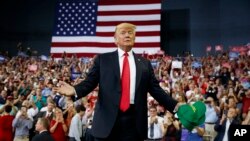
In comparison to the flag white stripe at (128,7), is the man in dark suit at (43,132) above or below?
below

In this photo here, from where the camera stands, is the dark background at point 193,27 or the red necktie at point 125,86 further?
the dark background at point 193,27

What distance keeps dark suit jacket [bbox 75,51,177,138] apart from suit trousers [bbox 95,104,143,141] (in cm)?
3

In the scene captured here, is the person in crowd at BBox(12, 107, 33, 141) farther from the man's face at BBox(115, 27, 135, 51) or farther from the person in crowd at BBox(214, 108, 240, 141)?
the man's face at BBox(115, 27, 135, 51)

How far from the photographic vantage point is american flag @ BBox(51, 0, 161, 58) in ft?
50.3

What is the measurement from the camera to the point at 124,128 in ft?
8.30

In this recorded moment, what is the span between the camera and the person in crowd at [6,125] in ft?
24.6

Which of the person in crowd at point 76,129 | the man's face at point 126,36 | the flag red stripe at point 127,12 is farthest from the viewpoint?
the flag red stripe at point 127,12

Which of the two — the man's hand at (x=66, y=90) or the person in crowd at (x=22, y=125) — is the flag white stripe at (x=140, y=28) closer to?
the person in crowd at (x=22, y=125)

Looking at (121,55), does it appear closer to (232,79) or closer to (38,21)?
(232,79)

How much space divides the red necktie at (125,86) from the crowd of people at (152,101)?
88.8 inches

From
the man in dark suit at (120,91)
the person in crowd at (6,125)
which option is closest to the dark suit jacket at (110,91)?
the man in dark suit at (120,91)

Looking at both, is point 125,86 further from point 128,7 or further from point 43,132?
point 128,7

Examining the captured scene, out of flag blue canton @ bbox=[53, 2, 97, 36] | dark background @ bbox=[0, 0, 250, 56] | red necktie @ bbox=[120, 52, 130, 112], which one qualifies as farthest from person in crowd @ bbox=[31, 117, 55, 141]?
dark background @ bbox=[0, 0, 250, 56]

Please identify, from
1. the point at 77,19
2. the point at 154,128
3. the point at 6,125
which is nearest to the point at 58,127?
the point at 6,125
